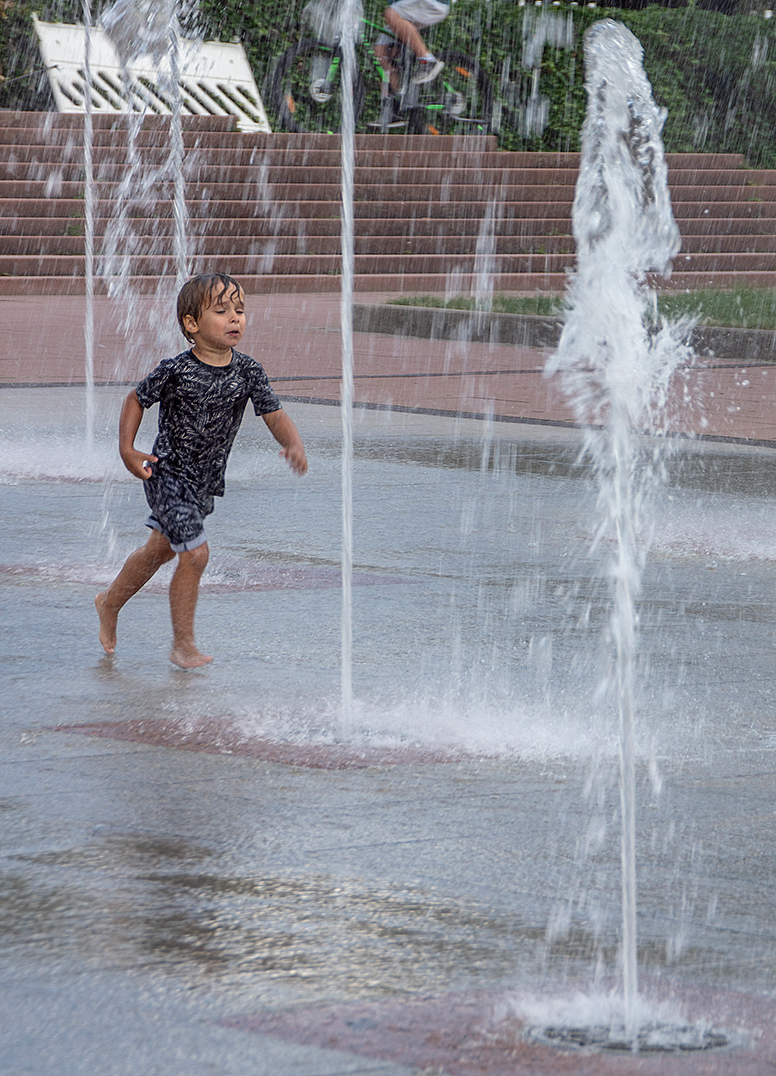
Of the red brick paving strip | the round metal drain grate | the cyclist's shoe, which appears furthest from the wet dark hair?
the cyclist's shoe

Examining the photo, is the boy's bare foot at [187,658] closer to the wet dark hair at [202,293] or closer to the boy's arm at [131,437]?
the boy's arm at [131,437]

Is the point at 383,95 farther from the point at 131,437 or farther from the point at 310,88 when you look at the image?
the point at 131,437

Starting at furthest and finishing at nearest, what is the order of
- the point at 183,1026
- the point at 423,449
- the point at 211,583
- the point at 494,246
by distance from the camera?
the point at 494,246
the point at 423,449
the point at 211,583
the point at 183,1026

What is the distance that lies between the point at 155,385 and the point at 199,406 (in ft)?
0.45

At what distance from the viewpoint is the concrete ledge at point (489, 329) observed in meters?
14.9

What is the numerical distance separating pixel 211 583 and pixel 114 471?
9.30 ft

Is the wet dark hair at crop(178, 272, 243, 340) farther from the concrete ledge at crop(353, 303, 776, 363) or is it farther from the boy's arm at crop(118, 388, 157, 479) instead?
the concrete ledge at crop(353, 303, 776, 363)

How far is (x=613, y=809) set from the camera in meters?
3.92

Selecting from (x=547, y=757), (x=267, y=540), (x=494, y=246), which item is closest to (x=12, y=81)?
(x=494, y=246)

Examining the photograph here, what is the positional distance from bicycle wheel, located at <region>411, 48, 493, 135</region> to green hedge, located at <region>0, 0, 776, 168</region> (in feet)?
6.84

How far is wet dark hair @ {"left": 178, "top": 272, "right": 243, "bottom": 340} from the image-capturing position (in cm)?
510

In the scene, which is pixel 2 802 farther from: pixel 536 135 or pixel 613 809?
pixel 536 135

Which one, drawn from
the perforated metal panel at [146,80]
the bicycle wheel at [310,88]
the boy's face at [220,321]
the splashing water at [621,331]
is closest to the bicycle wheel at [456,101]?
the bicycle wheel at [310,88]

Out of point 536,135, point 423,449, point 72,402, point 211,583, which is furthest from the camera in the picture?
point 536,135
